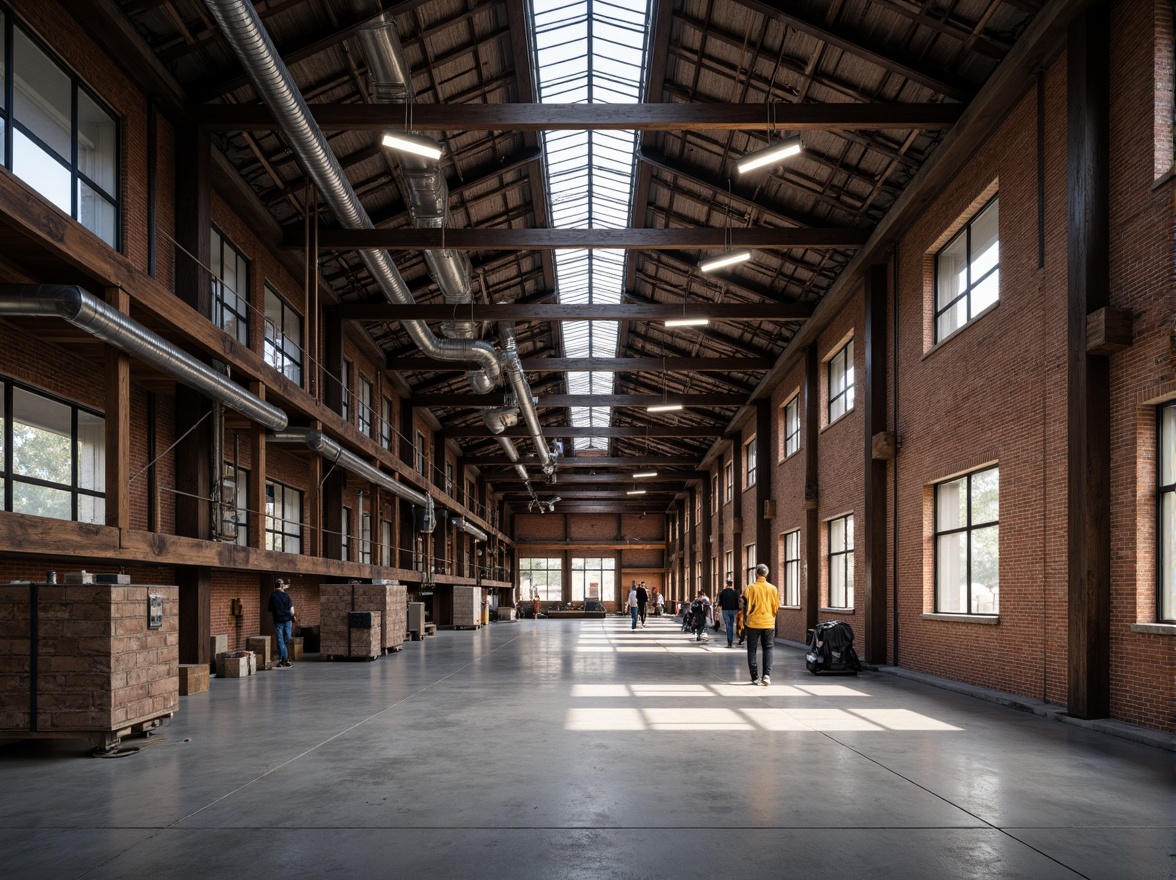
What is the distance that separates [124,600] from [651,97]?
11.6 metres

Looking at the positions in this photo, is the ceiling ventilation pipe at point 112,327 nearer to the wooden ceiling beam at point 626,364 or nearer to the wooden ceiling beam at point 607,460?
the wooden ceiling beam at point 626,364

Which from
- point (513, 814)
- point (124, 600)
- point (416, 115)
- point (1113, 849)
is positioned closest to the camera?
point (1113, 849)

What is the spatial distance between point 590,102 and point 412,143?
613 cm

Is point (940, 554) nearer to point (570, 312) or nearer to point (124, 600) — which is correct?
point (570, 312)

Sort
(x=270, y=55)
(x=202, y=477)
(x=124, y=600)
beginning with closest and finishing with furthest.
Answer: (x=124, y=600), (x=270, y=55), (x=202, y=477)

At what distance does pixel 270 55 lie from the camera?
10.4m

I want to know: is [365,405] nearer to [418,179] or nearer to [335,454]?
[335,454]

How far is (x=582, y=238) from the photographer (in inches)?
676

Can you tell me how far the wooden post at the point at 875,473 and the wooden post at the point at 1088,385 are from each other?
22.4 feet

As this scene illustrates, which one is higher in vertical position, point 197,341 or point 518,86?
point 518,86

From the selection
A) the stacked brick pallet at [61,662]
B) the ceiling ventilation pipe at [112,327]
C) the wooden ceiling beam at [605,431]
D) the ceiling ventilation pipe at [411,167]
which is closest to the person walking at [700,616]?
the wooden ceiling beam at [605,431]

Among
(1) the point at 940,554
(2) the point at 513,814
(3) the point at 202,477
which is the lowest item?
(2) the point at 513,814

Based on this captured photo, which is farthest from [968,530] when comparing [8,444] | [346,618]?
[8,444]

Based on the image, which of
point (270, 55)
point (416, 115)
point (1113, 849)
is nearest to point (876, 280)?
point (416, 115)
